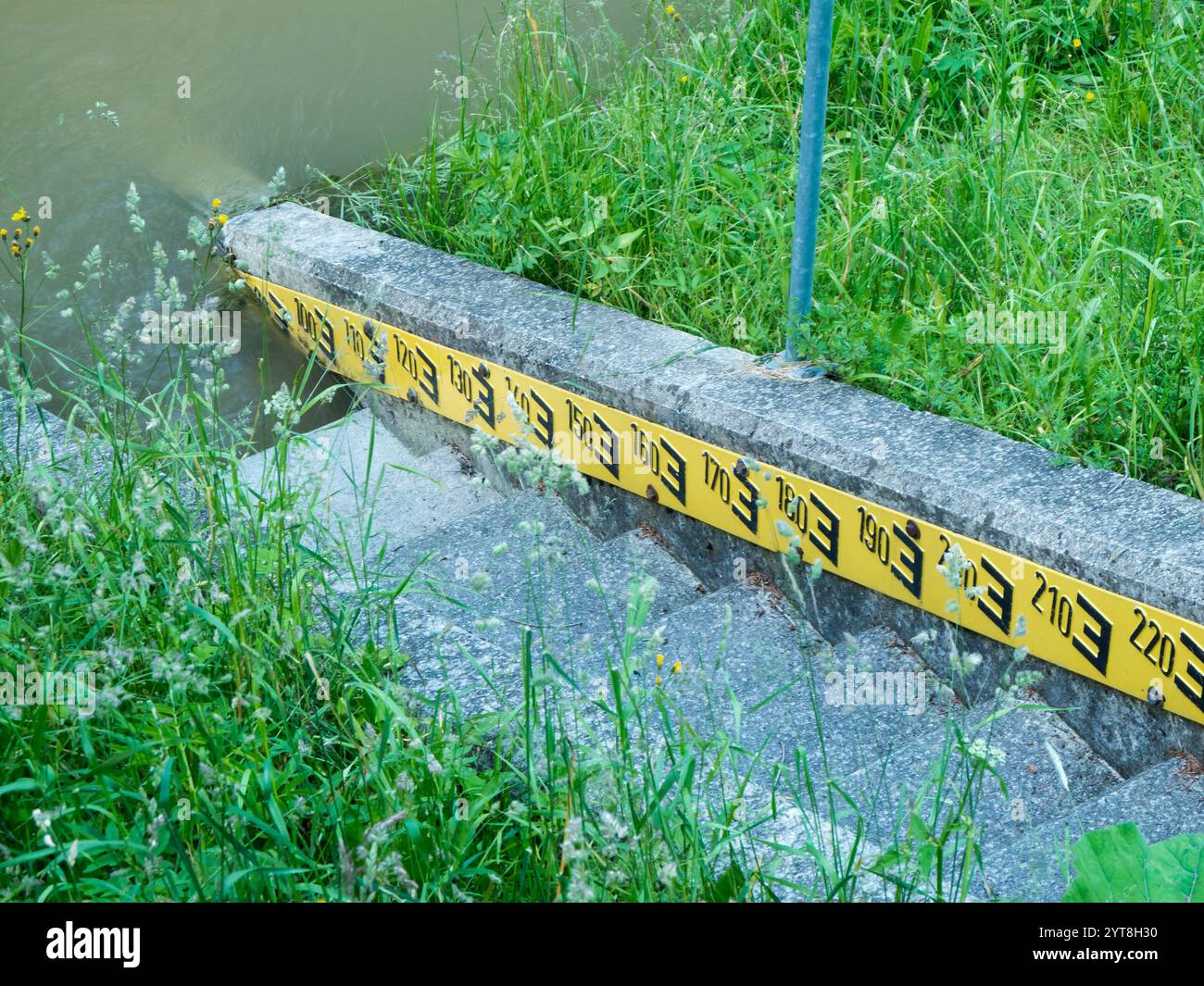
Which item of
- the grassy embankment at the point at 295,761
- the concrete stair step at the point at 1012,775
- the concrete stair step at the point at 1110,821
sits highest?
the grassy embankment at the point at 295,761

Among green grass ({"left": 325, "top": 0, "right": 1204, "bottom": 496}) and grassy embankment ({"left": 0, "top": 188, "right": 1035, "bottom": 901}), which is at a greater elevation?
green grass ({"left": 325, "top": 0, "right": 1204, "bottom": 496})

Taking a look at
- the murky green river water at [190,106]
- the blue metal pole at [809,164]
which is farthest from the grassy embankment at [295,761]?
the murky green river water at [190,106]

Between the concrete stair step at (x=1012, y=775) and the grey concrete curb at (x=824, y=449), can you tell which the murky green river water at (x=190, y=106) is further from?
the concrete stair step at (x=1012, y=775)

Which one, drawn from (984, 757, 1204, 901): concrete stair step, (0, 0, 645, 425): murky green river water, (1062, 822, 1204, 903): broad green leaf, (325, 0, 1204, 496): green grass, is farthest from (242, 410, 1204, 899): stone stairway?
(0, 0, 645, 425): murky green river water

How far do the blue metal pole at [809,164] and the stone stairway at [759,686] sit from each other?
70 centimetres

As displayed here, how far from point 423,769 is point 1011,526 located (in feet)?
4.36

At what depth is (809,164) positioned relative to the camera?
3254 mm

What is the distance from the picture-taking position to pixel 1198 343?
3.22 metres

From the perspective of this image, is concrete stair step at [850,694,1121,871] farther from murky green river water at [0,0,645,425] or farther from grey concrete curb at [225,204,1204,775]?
murky green river water at [0,0,645,425]

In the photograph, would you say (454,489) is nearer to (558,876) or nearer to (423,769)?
(423,769)

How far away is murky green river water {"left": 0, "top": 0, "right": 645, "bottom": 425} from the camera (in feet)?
16.0

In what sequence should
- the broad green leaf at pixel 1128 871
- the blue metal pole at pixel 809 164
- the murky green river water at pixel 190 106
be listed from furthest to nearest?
1. the murky green river water at pixel 190 106
2. the blue metal pole at pixel 809 164
3. the broad green leaf at pixel 1128 871

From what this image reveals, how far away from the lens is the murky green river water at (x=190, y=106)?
16.0 ft

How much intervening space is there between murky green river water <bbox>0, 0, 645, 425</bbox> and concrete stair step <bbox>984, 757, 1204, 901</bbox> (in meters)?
2.90
